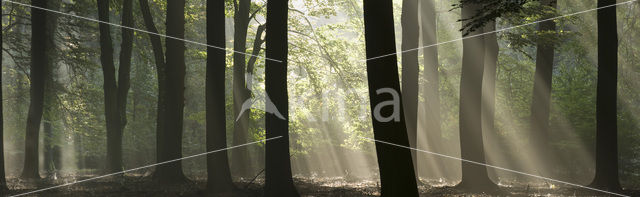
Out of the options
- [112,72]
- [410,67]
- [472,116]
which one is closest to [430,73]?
[410,67]

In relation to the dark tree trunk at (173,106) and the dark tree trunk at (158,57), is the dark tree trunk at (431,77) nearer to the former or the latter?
the dark tree trunk at (173,106)

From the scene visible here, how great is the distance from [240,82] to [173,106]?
477 centimetres

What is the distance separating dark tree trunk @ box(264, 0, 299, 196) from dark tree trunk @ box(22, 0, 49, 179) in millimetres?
9155

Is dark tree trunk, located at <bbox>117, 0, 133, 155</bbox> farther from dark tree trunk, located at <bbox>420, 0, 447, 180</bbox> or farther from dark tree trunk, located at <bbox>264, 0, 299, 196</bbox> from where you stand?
dark tree trunk, located at <bbox>420, 0, 447, 180</bbox>

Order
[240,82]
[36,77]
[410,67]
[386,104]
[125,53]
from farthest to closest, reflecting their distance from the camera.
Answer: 1. [240,82]
2. [125,53]
3. [36,77]
4. [410,67]
5. [386,104]

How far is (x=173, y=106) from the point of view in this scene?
1538cm

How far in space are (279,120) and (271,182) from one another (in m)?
1.46

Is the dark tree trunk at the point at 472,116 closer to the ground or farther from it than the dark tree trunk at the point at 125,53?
closer to the ground

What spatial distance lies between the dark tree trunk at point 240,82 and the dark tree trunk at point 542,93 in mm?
10673

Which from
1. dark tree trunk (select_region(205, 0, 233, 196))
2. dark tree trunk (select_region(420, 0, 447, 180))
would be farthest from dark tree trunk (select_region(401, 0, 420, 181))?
dark tree trunk (select_region(205, 0, 233, 196))

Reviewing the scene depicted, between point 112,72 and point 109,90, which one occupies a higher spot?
point 112,72

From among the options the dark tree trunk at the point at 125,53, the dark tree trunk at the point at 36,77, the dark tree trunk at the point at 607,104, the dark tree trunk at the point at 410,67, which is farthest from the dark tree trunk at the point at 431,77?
the dark tree trunk at the point at 36,77

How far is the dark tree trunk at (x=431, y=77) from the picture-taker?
21109 mm

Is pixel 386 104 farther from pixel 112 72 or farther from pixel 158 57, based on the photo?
pixel 112 72
